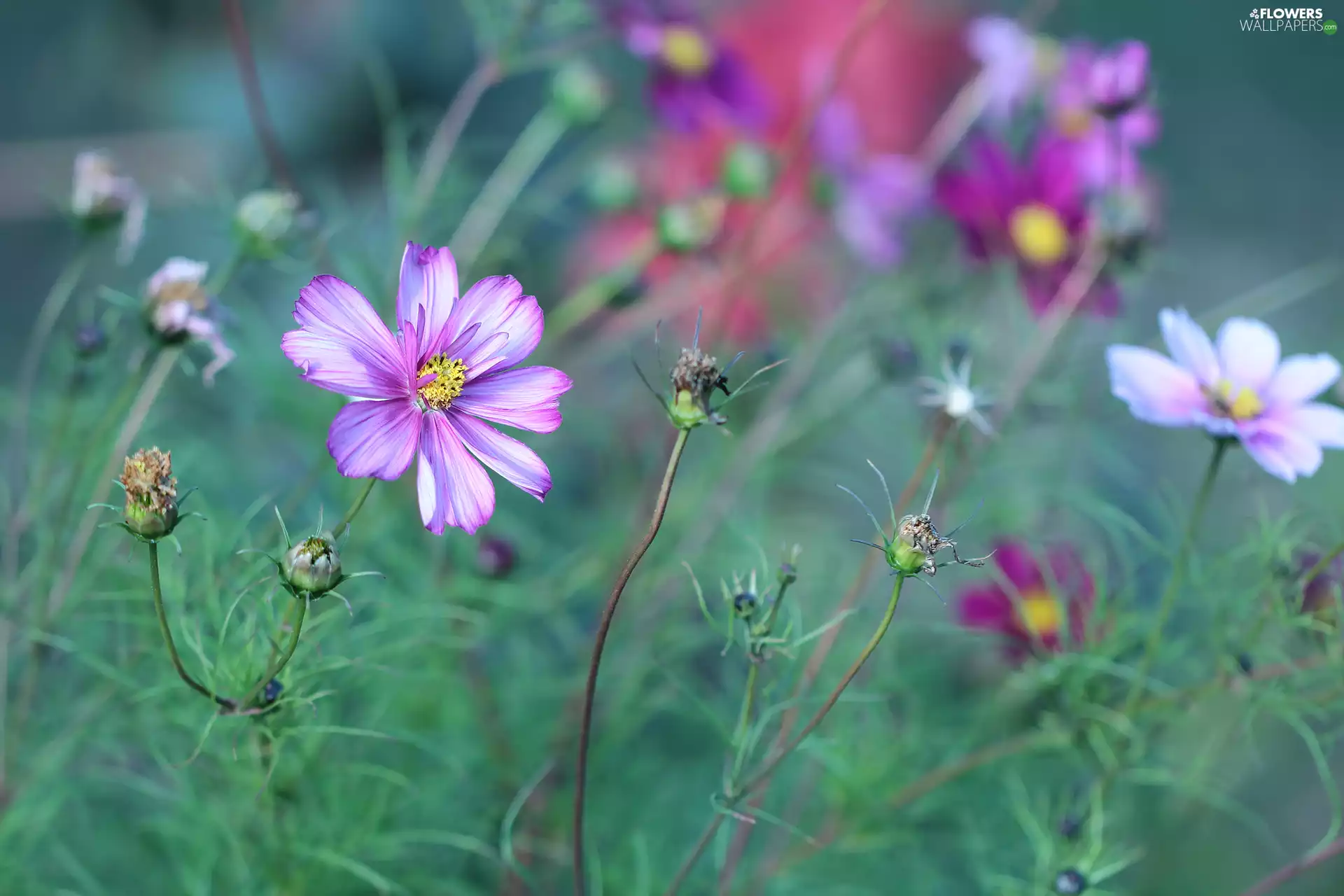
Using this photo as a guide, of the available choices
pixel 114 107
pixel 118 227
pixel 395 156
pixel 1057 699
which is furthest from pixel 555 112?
pixel 114 107

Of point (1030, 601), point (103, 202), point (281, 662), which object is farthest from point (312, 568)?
point (1030, 601)

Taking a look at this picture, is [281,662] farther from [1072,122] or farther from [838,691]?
[1072,122]

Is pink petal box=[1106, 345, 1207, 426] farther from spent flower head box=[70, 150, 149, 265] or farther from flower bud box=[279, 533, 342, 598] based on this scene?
spent flower head box=[70, 150, 149, 265]

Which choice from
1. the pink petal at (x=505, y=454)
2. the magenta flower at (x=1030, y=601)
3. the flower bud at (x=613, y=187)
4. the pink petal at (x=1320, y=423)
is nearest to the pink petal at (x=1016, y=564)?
the magenta flower at (x=1030, y=601)

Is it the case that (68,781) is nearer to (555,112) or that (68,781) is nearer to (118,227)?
(118,227)

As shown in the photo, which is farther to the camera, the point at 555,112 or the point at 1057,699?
the point at 555,112
